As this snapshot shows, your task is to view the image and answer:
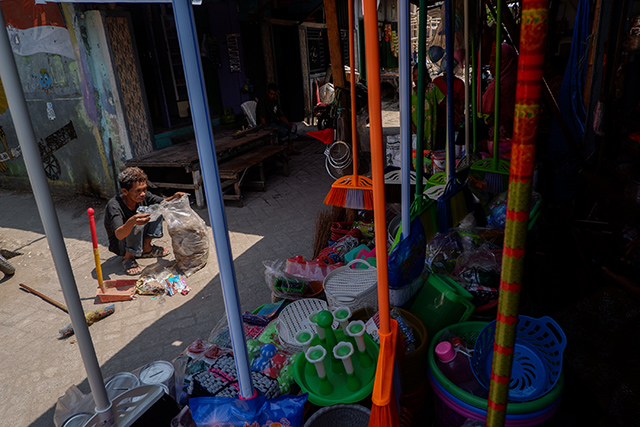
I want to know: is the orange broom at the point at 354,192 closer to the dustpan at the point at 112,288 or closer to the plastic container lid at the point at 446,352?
the plastic container lid at the point at 446,352

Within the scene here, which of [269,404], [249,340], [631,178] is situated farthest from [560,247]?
[269,404]

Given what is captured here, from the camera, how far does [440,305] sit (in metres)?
1.99

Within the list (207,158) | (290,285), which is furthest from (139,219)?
(207,158)

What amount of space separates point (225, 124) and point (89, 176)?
10.7 ft

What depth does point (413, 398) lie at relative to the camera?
1.82 metres

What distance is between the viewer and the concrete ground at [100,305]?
3047mm

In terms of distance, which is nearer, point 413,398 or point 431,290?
point 413,398

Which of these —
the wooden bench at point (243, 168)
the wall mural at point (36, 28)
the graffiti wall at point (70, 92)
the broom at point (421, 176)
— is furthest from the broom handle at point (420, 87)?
the wall mural at point (36, 28)

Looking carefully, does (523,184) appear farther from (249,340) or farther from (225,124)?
(225,124)

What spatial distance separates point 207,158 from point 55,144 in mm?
7347

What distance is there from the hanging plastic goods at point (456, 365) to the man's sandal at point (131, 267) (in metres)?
3.72

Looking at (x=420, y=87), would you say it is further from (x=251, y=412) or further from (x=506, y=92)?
(x=506, y=92)

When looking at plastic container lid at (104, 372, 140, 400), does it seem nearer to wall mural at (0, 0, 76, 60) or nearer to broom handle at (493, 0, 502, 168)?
broom handle at (493, 0, 502, 168)

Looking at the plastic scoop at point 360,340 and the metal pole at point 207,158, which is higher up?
the metal pole at point 207,158
